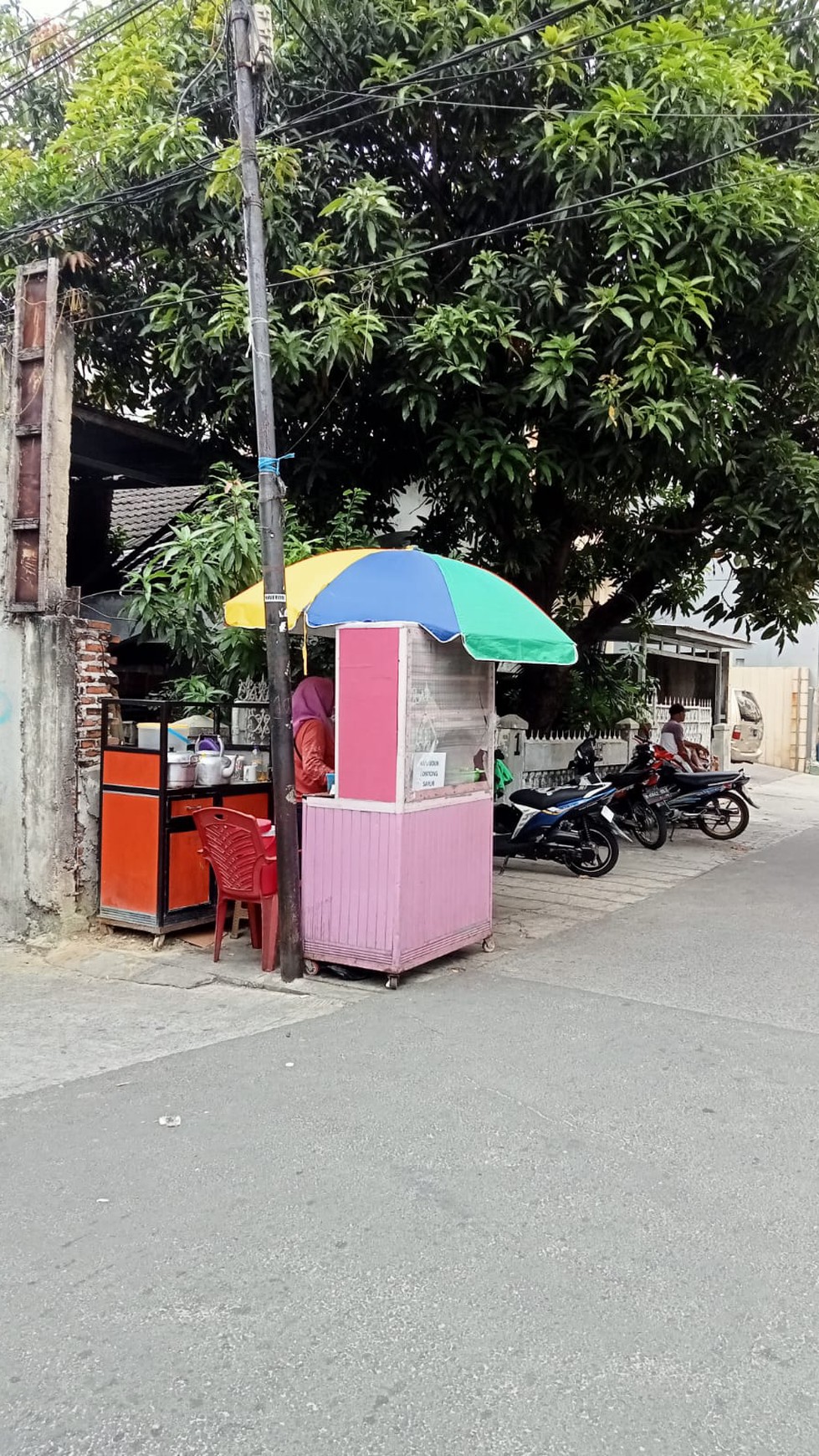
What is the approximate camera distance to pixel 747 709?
24859mm

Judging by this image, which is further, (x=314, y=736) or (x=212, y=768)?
(x=212, y=768)

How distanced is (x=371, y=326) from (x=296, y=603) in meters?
2.74

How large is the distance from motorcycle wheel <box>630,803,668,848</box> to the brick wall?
6.94 meters

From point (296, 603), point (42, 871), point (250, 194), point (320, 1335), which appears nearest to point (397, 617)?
point (296, 603)

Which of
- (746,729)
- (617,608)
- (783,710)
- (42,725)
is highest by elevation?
(617,608)

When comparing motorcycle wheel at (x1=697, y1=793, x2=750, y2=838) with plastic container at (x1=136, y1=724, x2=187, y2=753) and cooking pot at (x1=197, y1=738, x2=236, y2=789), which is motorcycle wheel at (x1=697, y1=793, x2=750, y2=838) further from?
plastic container at (x1=136, y1=724, x2=187, y2=753)

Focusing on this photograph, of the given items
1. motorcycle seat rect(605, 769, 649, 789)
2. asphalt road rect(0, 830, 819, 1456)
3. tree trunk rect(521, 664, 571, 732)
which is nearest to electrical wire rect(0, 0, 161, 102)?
tree trunk rect(521, 664, 571, 732)

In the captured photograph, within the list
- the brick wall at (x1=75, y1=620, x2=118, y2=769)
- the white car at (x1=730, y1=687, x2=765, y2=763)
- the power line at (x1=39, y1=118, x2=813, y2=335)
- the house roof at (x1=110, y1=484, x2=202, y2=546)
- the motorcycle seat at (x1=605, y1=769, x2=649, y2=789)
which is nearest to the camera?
the brick wall at (x1=75, y1=620, x2=118, y2=769)

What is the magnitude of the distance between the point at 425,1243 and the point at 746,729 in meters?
23.0

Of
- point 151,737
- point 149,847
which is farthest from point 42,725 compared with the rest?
point 149,847

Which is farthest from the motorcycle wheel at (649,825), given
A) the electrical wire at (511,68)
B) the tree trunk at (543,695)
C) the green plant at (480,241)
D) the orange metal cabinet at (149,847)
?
the electrical wire at (511,68)

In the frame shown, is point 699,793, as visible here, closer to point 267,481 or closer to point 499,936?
point 499,936

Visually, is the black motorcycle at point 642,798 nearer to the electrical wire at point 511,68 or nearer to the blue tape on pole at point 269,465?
the blue tape on pole at point 269,465

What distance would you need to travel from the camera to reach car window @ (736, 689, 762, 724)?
2470 cm
